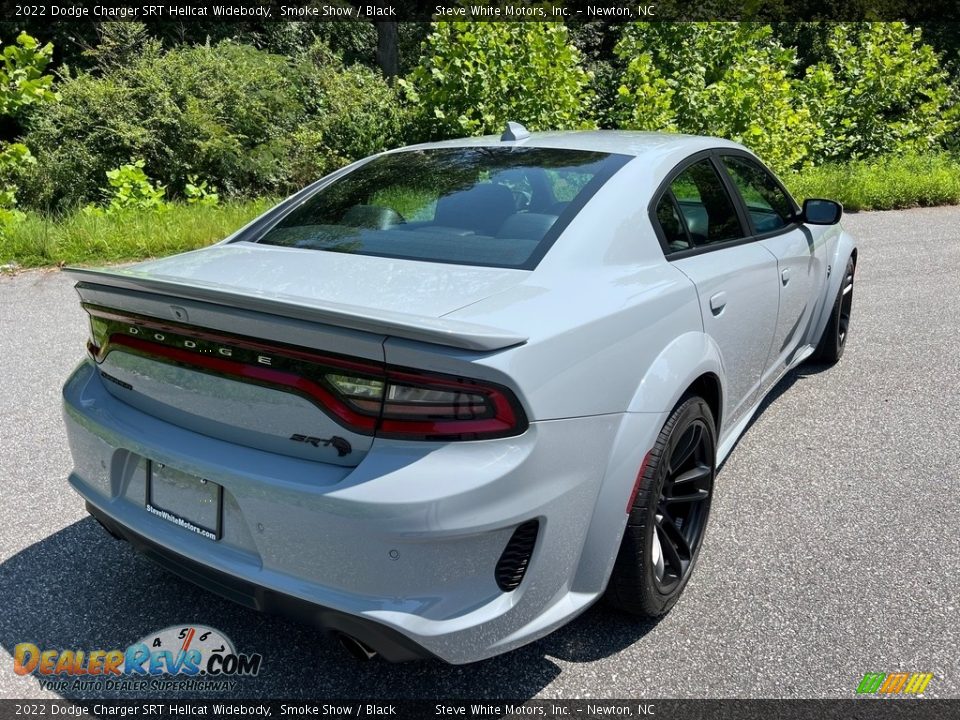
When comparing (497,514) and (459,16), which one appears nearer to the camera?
(497,514)

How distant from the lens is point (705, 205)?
10.3ft

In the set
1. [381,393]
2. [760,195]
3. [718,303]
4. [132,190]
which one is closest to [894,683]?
[718,303]

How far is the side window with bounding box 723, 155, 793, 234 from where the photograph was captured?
11.6 ft

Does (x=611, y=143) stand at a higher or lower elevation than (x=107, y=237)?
higher

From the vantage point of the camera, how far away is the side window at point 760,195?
353 cm

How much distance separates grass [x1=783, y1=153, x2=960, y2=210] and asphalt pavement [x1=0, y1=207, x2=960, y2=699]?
30.5 ft

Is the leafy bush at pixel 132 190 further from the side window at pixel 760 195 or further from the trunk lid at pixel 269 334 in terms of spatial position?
the trunk lid at pixel 269 334

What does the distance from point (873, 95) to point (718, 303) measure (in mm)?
15023

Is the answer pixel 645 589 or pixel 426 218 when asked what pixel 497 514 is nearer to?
pixel 645 589

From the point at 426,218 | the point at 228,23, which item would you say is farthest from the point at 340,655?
the point at 228,23

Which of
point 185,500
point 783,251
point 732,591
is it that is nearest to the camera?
point 185,500

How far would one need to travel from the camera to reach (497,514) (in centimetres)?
177

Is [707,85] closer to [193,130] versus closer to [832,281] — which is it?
[193,130]

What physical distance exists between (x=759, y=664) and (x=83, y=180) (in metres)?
13.4
